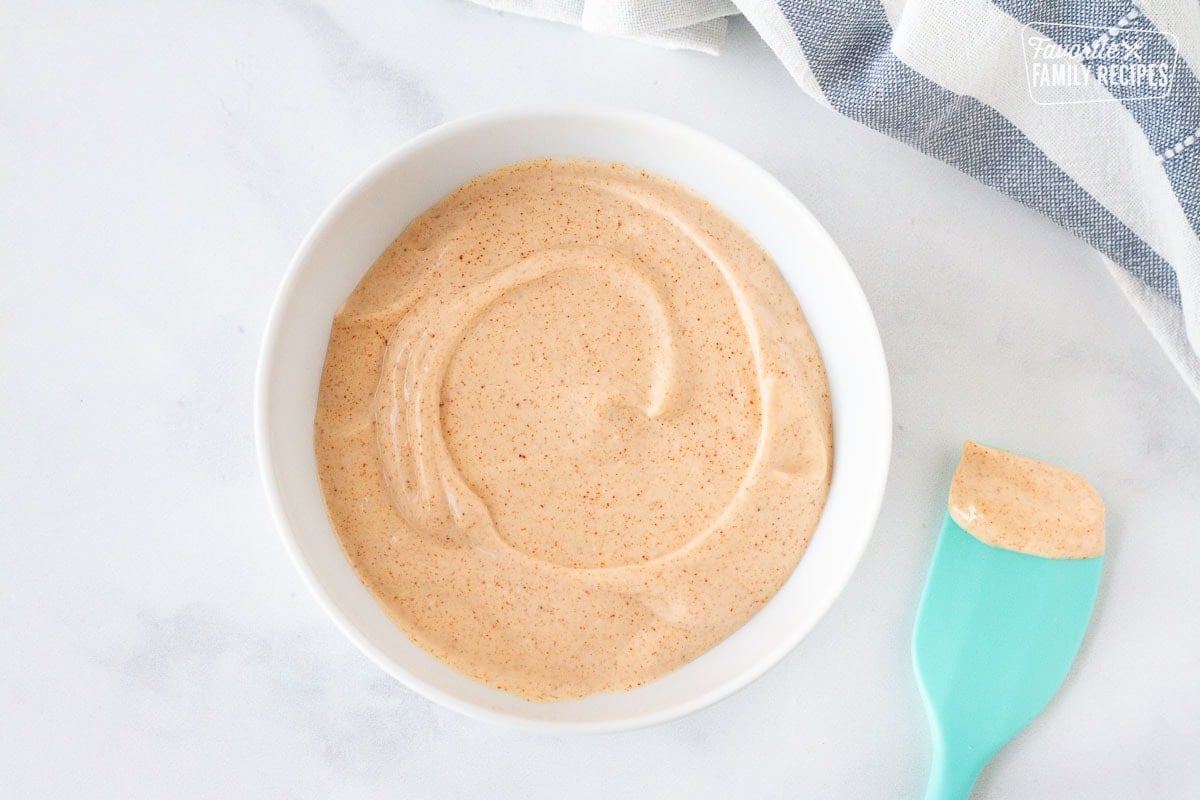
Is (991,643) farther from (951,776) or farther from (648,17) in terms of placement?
(648,17)

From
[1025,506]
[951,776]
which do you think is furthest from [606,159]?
[951,776]

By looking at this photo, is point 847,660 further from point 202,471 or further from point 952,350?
point 202,471

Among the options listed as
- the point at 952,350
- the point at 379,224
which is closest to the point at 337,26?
the point at 379,224

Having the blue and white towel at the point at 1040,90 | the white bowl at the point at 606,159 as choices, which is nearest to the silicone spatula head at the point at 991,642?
the white bowl at the point at 606,159

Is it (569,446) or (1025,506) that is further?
(1025,506)

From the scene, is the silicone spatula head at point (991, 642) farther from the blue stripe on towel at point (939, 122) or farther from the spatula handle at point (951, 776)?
the blue stripe on towel at point (939, 122)

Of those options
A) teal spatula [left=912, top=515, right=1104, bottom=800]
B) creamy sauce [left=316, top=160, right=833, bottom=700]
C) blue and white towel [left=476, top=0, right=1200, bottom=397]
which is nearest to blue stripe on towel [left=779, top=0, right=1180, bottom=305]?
blue and white towel [left=476, top=0, right=1200, bottom=397]
